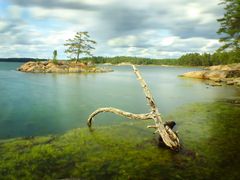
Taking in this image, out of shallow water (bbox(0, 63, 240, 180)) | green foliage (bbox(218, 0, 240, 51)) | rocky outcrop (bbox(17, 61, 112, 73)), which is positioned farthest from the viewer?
rocky outcrop (bbox(17, 61, 112, 73))

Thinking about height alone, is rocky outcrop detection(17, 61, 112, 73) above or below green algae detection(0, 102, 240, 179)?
above

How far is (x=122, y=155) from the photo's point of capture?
11586 mm

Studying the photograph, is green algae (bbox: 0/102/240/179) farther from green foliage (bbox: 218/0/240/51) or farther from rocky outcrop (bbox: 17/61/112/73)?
rocky outcrop (bbox: 17/61/112/73)

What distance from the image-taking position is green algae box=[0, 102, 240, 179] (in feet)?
31.9

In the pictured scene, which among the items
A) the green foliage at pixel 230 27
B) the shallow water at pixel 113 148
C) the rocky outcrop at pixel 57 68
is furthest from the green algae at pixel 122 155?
the rocky outcrop at pixel 57 68

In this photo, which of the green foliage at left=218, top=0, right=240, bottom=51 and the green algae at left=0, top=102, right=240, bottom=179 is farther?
the green foliage at left=218, top=0, right=240, bottom=51

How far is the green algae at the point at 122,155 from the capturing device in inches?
382

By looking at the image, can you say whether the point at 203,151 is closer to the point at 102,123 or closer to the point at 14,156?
the point at 102,123

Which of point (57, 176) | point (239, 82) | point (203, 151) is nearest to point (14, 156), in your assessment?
point (57, 176)

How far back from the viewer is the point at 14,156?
11.3 meters

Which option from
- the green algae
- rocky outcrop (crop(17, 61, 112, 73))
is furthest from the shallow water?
rocky outcrop (crop(17, 61, 112, 73))

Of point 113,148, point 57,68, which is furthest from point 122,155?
point 57,68

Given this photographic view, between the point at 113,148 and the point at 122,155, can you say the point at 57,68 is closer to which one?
the point at 113,148

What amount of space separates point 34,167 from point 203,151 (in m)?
7.96
